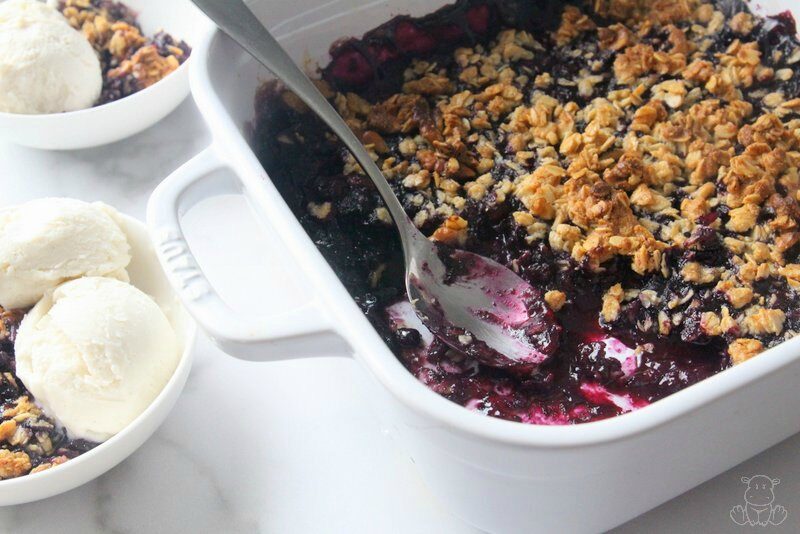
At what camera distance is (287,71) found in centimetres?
126

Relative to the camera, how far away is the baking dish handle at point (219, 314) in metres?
1.00

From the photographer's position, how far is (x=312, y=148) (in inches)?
55.7

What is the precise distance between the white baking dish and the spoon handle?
5 centimetres

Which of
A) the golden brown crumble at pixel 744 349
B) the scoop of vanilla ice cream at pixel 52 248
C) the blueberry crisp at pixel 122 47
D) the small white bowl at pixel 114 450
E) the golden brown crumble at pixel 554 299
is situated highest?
the blueberry crisp at pixel 122 47

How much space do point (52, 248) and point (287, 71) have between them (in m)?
0.46

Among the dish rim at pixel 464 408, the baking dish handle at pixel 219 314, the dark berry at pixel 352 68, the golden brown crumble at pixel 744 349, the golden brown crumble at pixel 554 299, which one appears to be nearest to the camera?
the dish rim at pixel 464 408

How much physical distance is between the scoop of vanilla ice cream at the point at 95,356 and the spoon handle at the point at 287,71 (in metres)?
0.38

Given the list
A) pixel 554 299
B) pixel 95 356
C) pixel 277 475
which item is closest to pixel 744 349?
pixel 554 299

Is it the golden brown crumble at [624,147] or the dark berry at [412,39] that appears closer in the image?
the golden brown crumble at [624,147]

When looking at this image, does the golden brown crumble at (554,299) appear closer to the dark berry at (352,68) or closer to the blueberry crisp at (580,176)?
the blueberry crisp at (580,176)

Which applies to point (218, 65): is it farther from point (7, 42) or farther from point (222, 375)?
point (7, 42)

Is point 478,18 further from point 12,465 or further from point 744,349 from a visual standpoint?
point 12,465

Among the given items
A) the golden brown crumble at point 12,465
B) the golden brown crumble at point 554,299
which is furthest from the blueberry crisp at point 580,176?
the golden brown crumble at point 12,465

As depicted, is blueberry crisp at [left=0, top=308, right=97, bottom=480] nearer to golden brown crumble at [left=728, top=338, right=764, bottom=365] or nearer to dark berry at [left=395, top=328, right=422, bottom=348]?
dark berry at [left=395, top=328, right=422, bottom=348]
